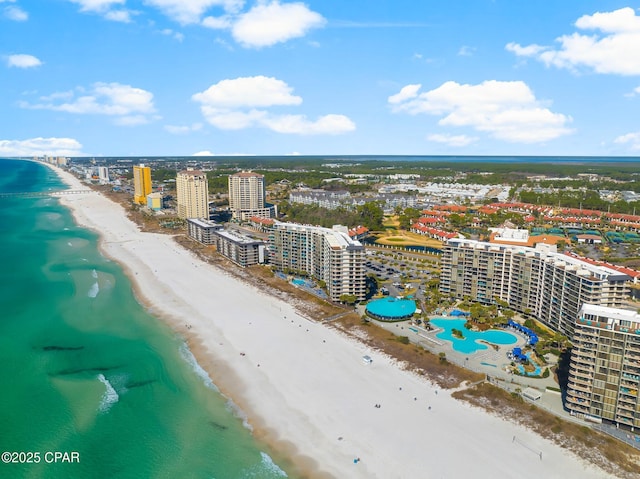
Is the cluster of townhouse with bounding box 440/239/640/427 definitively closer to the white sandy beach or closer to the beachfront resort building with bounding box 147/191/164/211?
the white sandy beach

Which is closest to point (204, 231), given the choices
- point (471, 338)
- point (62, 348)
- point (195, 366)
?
point (62, 348)

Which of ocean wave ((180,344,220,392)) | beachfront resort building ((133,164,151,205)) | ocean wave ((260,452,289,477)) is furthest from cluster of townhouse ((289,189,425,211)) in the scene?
ocean wave ((260,452,289,477))

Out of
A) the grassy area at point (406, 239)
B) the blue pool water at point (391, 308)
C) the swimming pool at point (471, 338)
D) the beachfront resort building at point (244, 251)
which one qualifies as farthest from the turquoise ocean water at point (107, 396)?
the grassy area at point (406, 239)

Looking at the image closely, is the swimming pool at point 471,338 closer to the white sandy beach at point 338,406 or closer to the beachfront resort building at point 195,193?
the white sandy beach at point 338,406

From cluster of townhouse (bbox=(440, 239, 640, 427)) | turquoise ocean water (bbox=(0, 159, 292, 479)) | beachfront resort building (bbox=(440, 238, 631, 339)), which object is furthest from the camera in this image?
beachfront resort building (bbox=(440, 238, 631, 339))

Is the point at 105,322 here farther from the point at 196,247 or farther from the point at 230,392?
the point at 196,247

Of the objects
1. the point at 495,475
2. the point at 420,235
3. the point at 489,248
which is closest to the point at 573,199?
the point at 420,235
